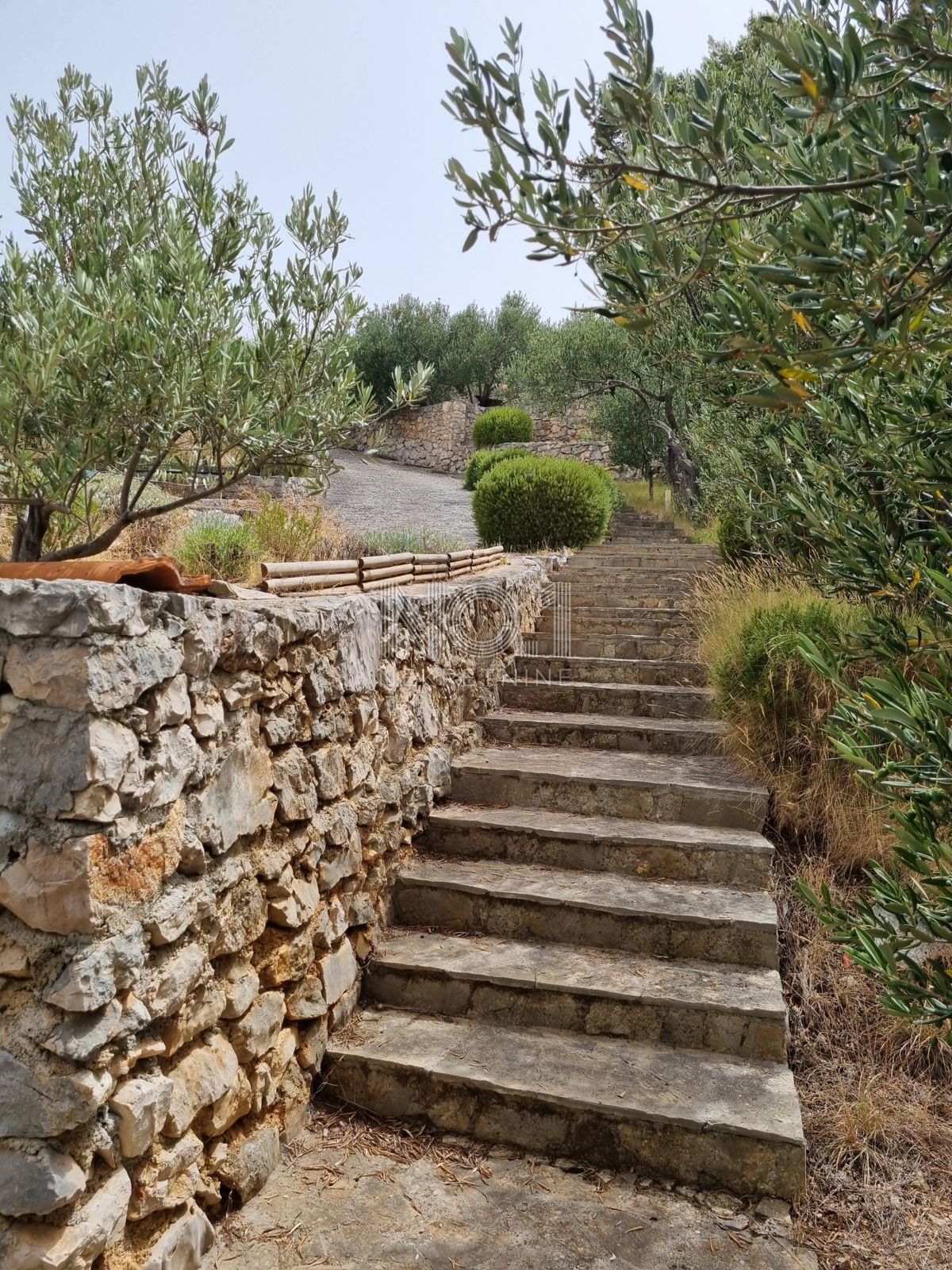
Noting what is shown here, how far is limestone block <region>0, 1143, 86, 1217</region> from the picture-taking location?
5.99ft

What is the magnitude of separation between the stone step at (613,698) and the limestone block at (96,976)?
3.68 metres

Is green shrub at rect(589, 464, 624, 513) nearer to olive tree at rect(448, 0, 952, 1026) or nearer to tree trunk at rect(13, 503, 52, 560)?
tree trunk at rect(13, 503, 52, 560)

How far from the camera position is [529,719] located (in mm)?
5164

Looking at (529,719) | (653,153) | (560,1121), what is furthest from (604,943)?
(653,153)

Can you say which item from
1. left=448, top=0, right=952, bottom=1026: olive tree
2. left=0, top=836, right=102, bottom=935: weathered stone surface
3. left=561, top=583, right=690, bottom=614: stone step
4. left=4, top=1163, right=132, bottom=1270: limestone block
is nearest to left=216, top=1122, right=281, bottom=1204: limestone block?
left=4, top=1163, right=132, bottom=1270: limestone block

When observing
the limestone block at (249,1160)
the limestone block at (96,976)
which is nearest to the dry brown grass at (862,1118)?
the limestone block at (249,1160)

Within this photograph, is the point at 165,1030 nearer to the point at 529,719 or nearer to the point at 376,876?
the point at 376,876

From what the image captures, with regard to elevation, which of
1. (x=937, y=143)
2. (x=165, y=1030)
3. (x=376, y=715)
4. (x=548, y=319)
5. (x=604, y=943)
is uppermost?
(x=548, y=319)

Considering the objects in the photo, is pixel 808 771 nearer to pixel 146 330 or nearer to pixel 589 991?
pixel 589 991

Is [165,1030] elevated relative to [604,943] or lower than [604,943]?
elevated

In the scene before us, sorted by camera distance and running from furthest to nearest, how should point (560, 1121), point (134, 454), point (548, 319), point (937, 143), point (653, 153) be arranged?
point (548, 319) < point (134, 454) < point (560, 1121) < point (653, 153) < point (937, 143)

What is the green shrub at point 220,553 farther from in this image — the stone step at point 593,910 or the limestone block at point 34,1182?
the limestone block at point 34,1182

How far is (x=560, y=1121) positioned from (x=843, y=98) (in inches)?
114

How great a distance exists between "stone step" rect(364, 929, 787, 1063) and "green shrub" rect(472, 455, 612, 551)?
20.8ft
